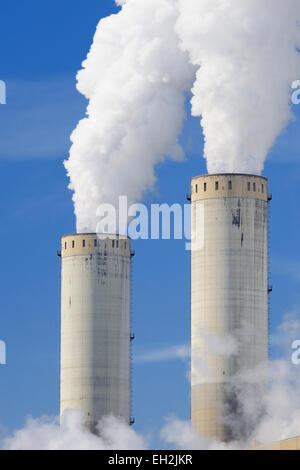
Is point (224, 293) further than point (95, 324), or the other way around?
point (95, 324)

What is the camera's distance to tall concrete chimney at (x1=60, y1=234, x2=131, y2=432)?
117562 millimetres

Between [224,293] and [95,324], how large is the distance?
15677mm

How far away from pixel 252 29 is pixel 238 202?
11.2 metres

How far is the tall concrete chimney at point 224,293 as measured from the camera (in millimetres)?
105312

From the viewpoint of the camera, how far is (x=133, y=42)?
375 feet

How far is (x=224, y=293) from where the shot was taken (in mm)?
106000

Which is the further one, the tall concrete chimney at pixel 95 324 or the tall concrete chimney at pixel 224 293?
the tall concrete chimney at pixel 95 324

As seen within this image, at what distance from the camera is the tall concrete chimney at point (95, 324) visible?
11756cm

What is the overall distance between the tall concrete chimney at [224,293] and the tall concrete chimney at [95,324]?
1256 centimetres

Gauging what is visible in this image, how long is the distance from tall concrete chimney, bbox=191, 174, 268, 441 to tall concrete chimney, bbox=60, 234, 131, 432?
12.6 metres

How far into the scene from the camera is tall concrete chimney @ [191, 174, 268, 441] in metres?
105

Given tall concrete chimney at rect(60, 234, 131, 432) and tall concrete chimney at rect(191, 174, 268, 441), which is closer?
tall concrete chimney at rect(191, 174, 268, 441)
